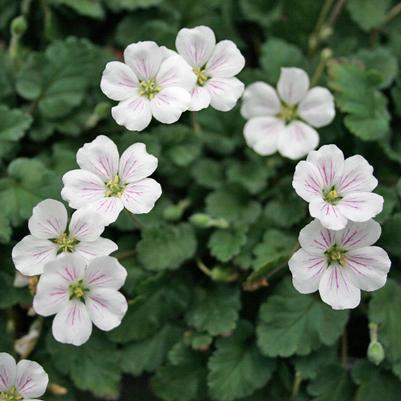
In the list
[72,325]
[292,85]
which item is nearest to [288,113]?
[292,85]

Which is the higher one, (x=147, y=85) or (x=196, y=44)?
(x=196, y=44)

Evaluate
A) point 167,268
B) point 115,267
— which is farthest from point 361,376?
point 115,267

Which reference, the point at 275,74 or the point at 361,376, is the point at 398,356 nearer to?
the point at 361,376

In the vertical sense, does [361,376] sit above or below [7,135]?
below

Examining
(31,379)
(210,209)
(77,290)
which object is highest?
(77,290)

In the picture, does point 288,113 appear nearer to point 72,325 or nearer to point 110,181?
point 110,181

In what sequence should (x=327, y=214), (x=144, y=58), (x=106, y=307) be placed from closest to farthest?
1. (x=327, y=214)
2. (x=106, y=307)
3. (x=144, y=58)
